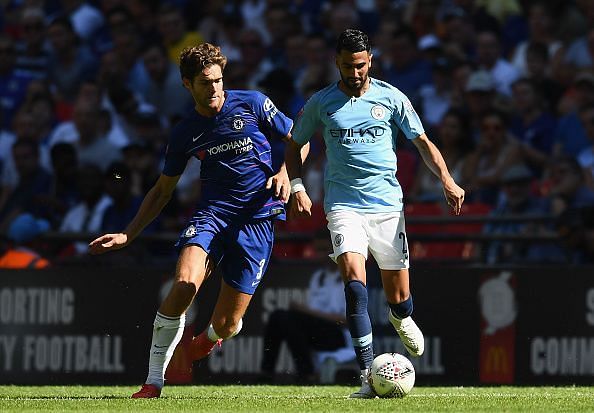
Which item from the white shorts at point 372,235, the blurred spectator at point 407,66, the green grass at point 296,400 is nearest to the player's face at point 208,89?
the white shorts at point 372,235

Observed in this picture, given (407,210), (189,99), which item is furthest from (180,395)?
(189,99)

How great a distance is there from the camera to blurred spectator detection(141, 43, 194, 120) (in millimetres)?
16938

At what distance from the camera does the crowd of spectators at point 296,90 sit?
45.6 ft

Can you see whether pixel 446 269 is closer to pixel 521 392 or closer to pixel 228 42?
pixel 521 392

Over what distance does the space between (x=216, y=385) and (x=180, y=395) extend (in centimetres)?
207

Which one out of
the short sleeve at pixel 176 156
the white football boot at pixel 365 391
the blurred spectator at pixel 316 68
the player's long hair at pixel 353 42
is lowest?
the white football boot at pixel 365 391

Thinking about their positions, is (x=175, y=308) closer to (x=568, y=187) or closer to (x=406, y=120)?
(x=406, y=120)

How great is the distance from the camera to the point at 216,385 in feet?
39.8

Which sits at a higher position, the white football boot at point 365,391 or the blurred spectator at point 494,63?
the blurred spectator at point 494,63

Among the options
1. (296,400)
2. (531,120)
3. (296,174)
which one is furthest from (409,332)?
(531,120)

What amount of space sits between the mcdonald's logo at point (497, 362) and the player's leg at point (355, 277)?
306 centimetres

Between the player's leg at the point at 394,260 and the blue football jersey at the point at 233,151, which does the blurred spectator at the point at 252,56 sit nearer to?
the blue football jersey at the point at 233,151

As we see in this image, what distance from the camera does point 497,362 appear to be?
11898 mm

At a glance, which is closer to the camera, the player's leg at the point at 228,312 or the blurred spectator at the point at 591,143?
the player's leg at the point at 228,312
